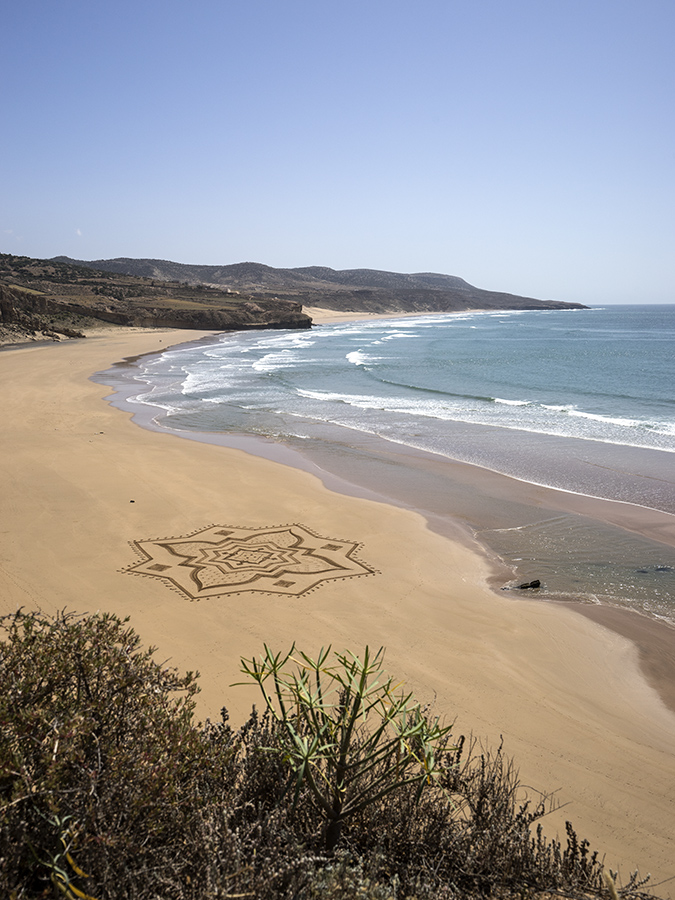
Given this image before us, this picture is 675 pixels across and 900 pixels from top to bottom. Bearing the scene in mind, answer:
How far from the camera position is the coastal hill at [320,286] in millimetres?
125125

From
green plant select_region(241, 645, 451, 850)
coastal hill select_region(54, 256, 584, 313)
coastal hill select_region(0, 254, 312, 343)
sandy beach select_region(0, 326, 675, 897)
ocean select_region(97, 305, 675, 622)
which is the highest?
coastal hill select_region(54, 256, 584, 313)

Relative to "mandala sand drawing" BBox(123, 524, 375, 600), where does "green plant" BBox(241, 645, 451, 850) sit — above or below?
above

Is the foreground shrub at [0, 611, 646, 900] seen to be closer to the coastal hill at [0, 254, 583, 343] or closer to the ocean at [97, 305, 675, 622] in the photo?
the ocean at [97, 305, 675, 622]

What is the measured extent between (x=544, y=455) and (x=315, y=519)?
753cm

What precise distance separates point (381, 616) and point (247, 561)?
7.22 feet

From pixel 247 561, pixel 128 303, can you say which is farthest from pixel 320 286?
pixel 247 561

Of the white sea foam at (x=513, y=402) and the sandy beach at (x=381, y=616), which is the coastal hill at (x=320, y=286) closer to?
the white sea foam at (x=513, y=402)

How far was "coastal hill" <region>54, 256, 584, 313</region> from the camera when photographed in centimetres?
12512

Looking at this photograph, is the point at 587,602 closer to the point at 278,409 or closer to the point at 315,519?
the point at 315,519

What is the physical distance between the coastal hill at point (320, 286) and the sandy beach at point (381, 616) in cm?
10632

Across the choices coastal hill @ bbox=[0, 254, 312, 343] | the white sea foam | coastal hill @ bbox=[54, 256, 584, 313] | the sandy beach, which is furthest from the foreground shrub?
coastal hill @ bbox=[54, 256, 584, 313]

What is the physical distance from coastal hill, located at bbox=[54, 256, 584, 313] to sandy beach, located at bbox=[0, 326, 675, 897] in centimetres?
10632

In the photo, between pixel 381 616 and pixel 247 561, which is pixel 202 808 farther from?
pixel 247 561

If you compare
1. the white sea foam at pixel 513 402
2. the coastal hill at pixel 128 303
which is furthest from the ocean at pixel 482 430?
the coastal hill at pixel 128 303
